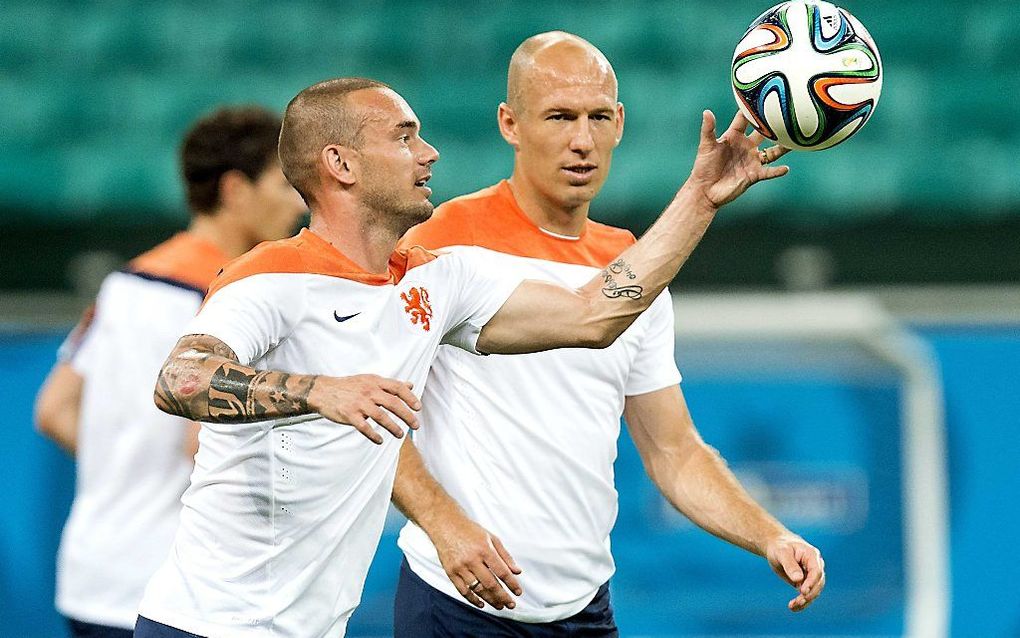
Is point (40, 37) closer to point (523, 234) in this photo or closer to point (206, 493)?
point (523, 234)

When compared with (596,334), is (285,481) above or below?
below

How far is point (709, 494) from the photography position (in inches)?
165

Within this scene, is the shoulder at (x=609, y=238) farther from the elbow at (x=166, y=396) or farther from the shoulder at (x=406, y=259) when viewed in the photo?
the elbow at (x=166, y=396)

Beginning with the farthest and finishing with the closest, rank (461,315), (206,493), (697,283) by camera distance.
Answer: (697,283) → (461,315) → (206,493)

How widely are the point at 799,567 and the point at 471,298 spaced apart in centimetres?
106

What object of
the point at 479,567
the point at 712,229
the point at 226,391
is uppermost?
the point at 712,229

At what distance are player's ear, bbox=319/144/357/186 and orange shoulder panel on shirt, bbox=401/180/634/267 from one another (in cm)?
69

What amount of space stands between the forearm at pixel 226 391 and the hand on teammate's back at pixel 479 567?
94 centimetres

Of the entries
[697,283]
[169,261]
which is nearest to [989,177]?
[697,283]

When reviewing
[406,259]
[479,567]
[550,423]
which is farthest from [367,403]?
[550,423]

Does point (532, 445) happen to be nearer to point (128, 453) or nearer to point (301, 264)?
point (301, 264)

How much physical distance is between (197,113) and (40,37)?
3.91ft

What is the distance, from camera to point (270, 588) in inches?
128

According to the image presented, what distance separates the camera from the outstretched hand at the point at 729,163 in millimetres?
3504
